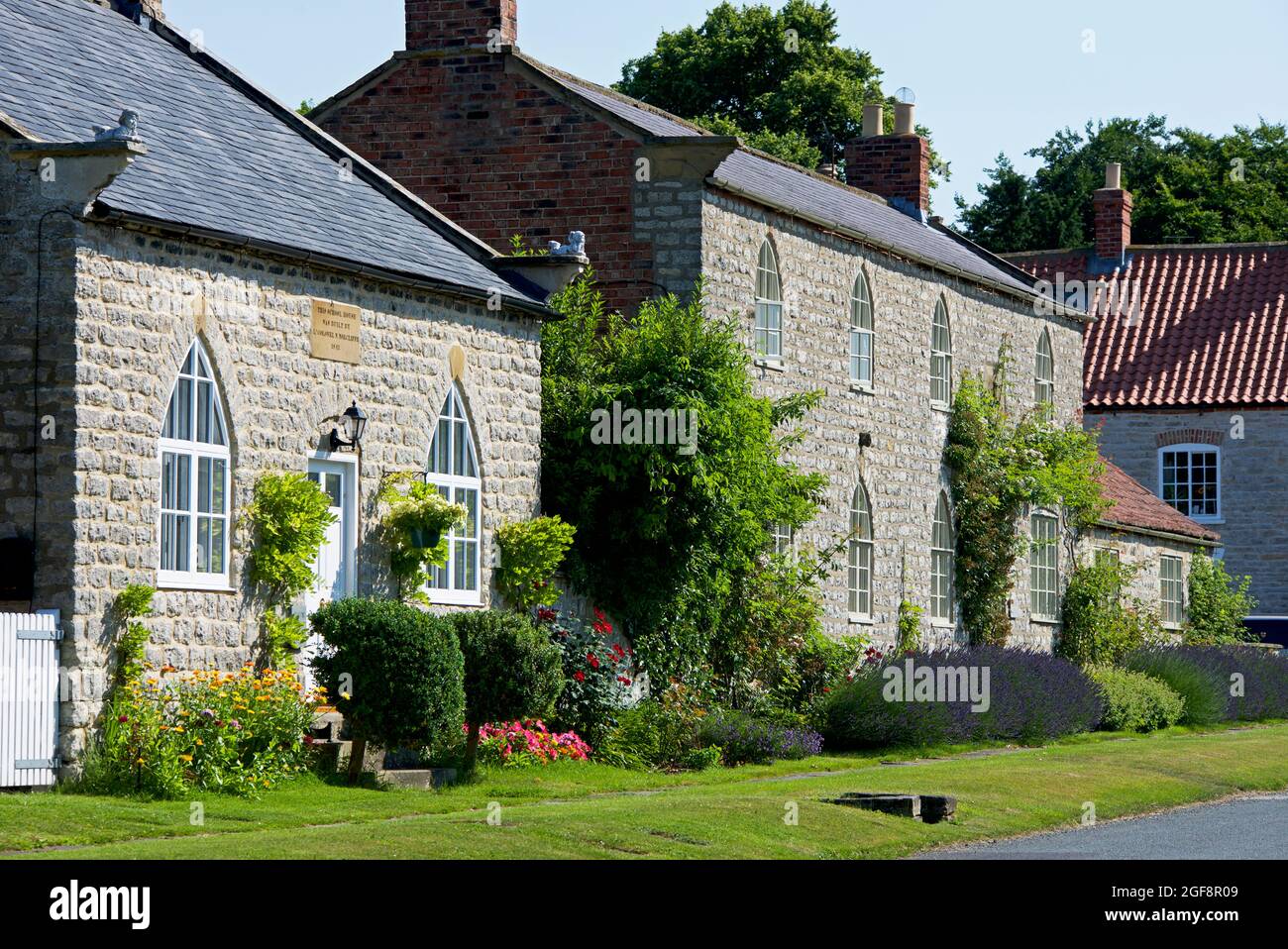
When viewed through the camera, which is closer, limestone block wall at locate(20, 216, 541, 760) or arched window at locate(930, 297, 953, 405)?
limestone block wall at locate(20, 216, 541, 760)

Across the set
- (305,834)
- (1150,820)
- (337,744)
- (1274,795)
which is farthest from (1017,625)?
(305,834)

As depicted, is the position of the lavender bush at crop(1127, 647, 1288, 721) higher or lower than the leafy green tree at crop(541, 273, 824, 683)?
lower

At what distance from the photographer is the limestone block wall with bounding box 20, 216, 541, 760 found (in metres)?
17.3

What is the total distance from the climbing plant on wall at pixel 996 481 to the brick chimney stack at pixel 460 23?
1006 cm

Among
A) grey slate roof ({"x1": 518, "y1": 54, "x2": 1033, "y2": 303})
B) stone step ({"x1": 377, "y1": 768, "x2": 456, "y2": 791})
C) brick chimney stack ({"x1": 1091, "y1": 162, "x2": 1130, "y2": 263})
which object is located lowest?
stone step ({"x1": 377, "y1": 768, "x2": 456, "y2": 791})

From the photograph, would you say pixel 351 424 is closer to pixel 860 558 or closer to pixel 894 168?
pixel 860 558

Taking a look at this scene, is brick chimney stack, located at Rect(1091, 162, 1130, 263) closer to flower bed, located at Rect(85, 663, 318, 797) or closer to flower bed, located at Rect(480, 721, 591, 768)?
flower bed, located at Rect(480, 721, 591, 768)

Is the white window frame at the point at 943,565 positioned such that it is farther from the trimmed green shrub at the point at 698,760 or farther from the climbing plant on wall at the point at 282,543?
the climbing plant on wall at the point at 282,543

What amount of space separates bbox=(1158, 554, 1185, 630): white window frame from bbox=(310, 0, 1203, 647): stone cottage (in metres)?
5.93

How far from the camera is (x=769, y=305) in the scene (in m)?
27.5

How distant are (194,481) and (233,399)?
867mm

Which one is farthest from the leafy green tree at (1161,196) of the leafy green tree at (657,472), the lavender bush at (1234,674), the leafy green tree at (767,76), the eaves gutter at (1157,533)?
the leafy green tree at (657,472)

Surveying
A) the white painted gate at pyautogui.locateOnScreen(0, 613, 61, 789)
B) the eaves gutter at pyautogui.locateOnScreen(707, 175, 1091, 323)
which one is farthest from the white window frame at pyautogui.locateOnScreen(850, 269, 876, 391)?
the white painted gate at pyautogui.locateOnScreen(0, 613, 61, 789)
